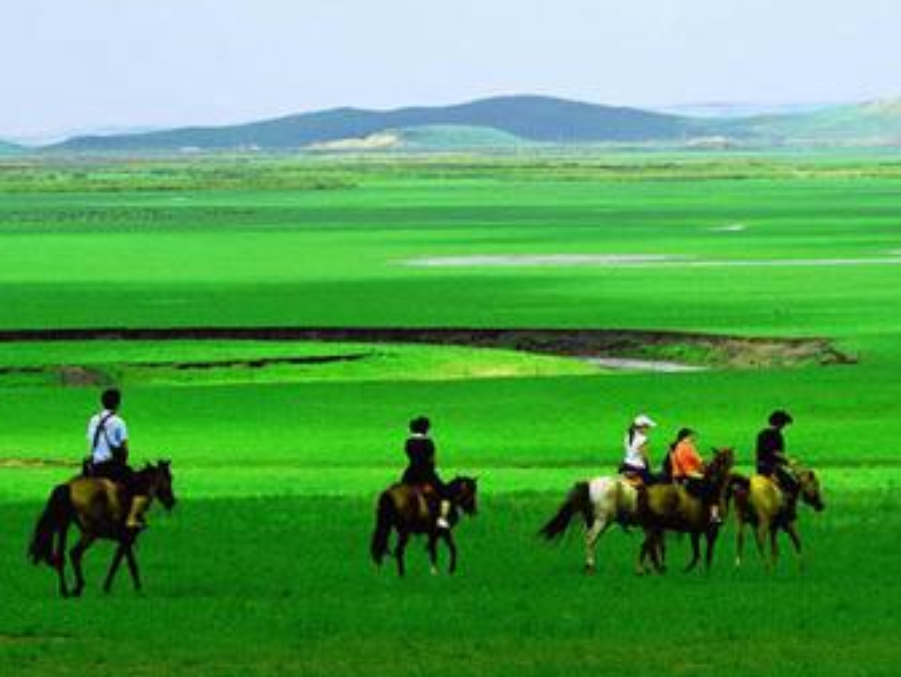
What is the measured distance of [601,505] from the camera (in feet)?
84.3

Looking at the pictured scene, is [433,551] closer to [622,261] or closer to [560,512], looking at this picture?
[560,512]

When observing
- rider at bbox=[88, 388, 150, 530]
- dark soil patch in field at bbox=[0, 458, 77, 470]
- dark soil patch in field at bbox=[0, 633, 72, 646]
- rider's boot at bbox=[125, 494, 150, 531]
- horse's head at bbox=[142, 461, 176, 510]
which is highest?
rider at bbox=[88, 388, 150, 530]

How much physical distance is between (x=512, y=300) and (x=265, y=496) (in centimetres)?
4463

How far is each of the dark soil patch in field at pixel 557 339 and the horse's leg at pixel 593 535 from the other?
113 feet

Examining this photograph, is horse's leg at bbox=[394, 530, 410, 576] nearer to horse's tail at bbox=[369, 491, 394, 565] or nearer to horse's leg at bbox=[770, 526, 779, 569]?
horse's tail at bbox=[369, 491, 394, 565]

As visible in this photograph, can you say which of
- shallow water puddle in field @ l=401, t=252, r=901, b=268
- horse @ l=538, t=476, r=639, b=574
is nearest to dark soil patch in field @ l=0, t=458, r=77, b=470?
horse @ l=538, t=476, r=639, b=574

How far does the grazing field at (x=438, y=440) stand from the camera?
21.9m

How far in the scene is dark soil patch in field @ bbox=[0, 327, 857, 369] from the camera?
62062 millimetres

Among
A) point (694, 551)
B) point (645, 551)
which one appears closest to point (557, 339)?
point (694, 551)

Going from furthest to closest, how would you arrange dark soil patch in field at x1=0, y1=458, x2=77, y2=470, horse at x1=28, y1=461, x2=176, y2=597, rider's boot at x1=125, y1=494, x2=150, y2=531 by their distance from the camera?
dark soil patch in field at x1=0, y1=458, x2=77, y2=470
rider's boot at x1=125, y1=494, x2=150, y2=531
horse at x1=28, y1=461, x2=176, y2=597

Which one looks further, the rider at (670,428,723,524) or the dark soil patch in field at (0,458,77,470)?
the dark soil patch in field at (0,458,77,470)

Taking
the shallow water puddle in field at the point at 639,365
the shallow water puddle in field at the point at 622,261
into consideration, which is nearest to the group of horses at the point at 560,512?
the shallow water puddle in field at the point at 639,365

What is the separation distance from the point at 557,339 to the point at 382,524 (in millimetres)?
42139

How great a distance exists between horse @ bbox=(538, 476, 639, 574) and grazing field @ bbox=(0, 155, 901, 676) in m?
0.54
